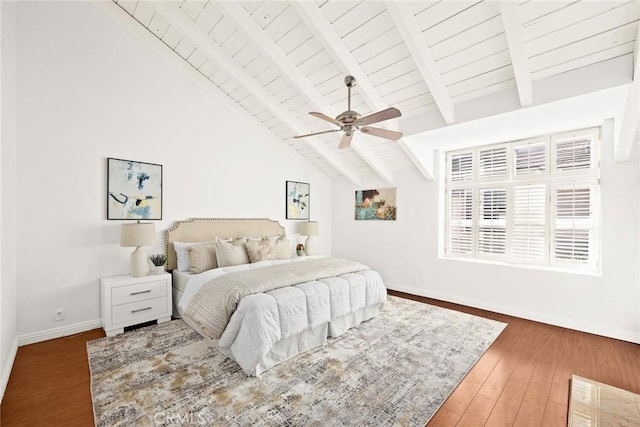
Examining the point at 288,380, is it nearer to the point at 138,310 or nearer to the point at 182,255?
the point at 138,310

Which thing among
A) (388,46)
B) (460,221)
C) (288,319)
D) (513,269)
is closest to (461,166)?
(460,221)

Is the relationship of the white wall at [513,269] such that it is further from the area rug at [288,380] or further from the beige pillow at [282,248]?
the beige pillow at [282,248]

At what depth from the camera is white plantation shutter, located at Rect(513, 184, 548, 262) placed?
383cm

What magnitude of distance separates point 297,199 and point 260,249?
1.80 meters

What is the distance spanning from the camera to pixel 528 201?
12.9 ft

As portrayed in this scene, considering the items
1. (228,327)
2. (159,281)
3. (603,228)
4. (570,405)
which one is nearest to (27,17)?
(159,281)

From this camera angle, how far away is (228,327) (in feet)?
8.34

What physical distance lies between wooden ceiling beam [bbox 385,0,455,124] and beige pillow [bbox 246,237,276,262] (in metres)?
2.84

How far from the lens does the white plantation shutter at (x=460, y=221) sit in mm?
4555

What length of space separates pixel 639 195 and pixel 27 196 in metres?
6.45

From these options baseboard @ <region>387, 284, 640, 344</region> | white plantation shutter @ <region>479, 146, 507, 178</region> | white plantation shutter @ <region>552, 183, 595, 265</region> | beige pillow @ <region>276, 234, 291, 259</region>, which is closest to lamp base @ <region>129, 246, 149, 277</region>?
beige pillow @ <region>276, 234, 291, 259</region>

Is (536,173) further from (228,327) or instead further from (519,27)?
(228,327)

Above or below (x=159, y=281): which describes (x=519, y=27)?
above

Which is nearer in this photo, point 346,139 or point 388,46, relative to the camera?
point 388,46
